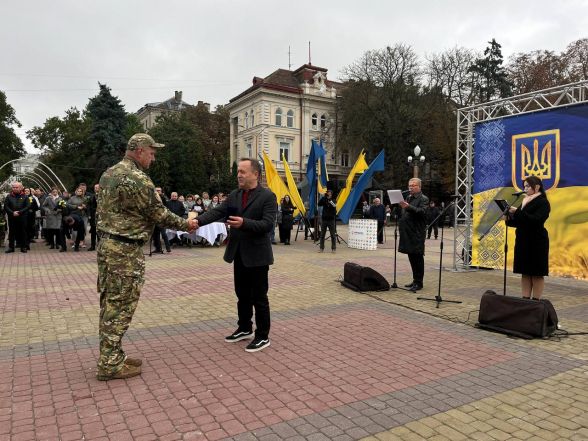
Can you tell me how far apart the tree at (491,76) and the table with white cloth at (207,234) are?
33060 millimetres

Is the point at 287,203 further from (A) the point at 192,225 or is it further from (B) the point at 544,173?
(A) the point at 192,225

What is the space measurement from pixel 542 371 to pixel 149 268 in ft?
29.1

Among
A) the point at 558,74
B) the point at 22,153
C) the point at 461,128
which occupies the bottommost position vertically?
the point at 461,128

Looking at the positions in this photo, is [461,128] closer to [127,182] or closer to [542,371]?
[542,371]

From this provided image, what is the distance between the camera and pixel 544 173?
9305mm

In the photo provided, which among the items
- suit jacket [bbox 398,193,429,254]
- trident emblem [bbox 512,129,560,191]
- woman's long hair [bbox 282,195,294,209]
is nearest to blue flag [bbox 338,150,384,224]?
woman's long hair [bbox 282,195,294,209]

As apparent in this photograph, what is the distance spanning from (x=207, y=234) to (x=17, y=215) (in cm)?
586

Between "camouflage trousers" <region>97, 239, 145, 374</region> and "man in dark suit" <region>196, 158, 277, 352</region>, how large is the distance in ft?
3.24

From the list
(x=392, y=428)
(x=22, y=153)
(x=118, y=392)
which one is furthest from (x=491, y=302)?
(x=22, y=153)

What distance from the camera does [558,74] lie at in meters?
34.9

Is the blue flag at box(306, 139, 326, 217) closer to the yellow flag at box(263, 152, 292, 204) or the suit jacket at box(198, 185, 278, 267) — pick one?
the yellow flag at box(263, 152, 292, 204)

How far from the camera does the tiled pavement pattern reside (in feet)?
10.9

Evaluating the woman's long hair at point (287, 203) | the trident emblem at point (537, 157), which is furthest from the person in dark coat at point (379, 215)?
the trident emblem at point (537, 157)

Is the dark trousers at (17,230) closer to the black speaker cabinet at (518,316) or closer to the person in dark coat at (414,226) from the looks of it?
the person in dark coat at (414,226)
